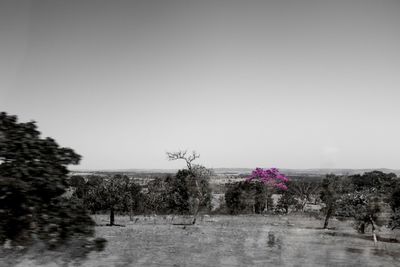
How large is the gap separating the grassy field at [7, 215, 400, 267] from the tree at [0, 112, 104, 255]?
1981 cm

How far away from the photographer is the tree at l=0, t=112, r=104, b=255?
6125 millimetres

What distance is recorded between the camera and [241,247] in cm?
3125

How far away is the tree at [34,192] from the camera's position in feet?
20.1

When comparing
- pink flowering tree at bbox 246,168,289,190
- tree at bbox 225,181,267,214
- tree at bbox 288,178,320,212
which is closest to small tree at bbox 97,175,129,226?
tree at bbox 225,181,267,214

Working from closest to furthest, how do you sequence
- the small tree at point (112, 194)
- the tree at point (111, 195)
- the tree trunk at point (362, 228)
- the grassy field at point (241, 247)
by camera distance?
the grassy field at point (241, 247), the tree trunk at point (362, 228), the small tree at point (112, 194), the tree at point (111, 195)

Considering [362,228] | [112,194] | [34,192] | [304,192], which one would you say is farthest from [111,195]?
[34,192]

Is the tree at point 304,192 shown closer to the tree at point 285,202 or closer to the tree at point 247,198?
the tree at point 285,202

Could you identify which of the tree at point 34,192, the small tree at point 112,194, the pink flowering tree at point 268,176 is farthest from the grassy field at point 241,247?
→ the tree at point 34,192

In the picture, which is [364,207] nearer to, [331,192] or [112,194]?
[331,192]

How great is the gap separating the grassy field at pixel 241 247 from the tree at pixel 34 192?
1981cm

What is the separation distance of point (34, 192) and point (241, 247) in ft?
88.8

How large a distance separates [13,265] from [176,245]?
42.2 feet

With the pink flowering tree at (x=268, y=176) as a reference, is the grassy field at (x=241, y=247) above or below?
below

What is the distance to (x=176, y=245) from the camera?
32500mm
